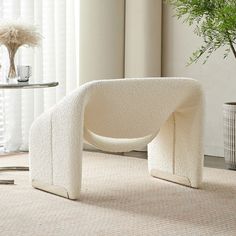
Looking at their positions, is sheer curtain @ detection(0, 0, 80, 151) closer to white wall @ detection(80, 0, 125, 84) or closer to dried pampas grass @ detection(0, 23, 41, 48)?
white wall @ detection(80, 0, 125, 84)

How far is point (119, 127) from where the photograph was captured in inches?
133

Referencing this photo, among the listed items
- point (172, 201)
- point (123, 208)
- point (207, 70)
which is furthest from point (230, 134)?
point (123, 208)

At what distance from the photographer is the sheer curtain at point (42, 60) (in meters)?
4.87

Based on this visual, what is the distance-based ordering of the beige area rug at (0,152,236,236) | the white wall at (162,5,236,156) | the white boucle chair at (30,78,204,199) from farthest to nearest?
the white wall at (162,5,236,156) < the white boucle chair at (30,78,204,199) < the beige area rug at (0,152,236,236)

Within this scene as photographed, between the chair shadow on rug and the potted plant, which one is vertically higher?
the potted plant

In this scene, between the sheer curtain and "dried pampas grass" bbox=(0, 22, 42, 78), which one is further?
the sheer curtain

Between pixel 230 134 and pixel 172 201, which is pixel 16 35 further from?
pixel 230 134

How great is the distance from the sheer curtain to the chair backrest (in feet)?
5.42

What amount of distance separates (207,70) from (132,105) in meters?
1.73

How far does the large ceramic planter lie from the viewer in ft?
14.1

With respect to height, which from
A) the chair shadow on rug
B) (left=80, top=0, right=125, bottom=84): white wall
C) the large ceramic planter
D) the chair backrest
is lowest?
the chair shadow on rug

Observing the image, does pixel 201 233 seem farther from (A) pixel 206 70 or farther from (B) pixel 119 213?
(A) pixel 206 70

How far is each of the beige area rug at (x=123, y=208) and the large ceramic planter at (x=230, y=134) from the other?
29 cm

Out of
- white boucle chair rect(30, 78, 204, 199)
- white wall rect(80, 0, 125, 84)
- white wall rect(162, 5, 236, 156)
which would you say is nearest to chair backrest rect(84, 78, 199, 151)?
white boucle chair rect(30, 78, 204, 199)
